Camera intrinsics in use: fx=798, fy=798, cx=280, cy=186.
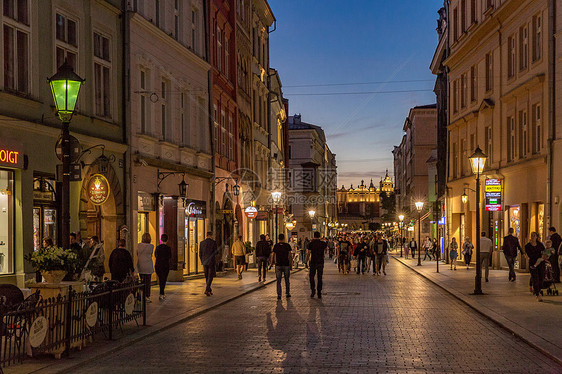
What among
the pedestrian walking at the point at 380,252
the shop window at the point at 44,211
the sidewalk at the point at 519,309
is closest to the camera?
the sidewalk at the point at 519,309

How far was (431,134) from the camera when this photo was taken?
93.3 metres

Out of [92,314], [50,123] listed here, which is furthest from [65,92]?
[50,123]

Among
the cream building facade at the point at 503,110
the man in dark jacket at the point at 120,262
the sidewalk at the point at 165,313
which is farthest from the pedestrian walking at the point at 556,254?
the man in dark jacket at the point at 120,262

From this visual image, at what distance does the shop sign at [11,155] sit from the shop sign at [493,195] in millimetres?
24157

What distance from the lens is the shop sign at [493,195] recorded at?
36.1 m

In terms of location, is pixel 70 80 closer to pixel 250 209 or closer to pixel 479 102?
pixel 250 209

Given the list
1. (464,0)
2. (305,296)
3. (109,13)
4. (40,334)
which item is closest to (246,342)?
(40,334)

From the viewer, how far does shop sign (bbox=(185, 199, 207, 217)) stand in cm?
3066

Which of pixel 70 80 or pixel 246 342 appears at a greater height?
pixel 70 80

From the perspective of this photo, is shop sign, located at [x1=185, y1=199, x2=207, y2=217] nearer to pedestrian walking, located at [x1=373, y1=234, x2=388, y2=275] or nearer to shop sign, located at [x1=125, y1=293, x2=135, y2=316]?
pedestrian walking, located at [x1=373, y1=234, x2=388, y2=275]

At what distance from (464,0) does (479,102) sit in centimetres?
656

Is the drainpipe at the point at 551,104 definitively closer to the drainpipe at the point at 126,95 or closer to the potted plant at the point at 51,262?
the drainpipe at the point at 126,95

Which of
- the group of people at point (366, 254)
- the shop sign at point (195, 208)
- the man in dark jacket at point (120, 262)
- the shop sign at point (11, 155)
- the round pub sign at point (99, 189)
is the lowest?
the group of people at point (366, 254)

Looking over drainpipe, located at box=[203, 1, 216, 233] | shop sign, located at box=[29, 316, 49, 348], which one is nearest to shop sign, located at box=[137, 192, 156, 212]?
drainpipe, located at box=[203, 1, 216, 233]
